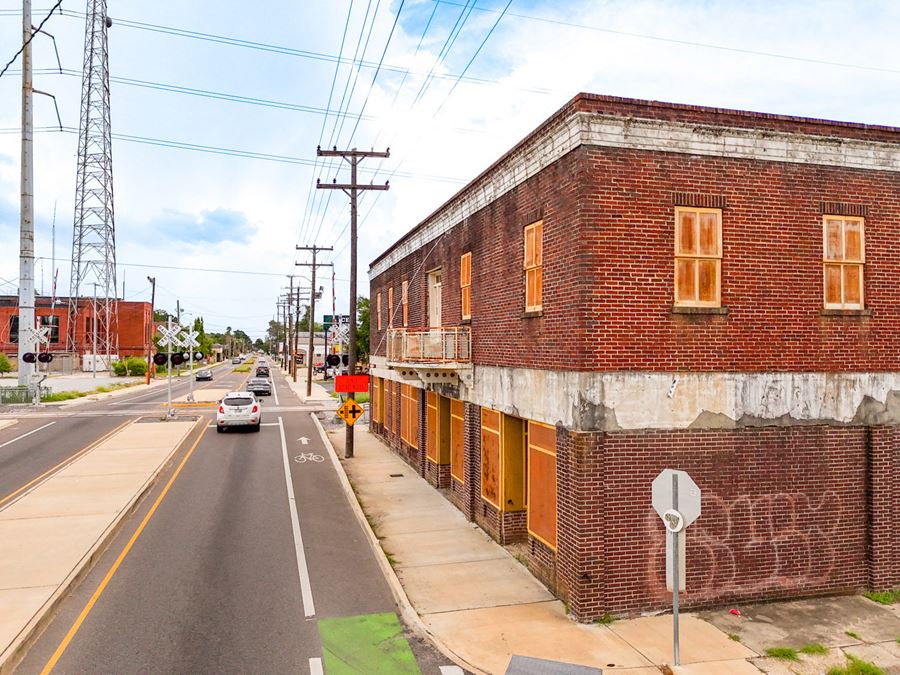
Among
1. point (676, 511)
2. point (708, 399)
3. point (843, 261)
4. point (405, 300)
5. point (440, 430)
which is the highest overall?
point (405, 300)

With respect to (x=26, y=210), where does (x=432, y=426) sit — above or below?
below

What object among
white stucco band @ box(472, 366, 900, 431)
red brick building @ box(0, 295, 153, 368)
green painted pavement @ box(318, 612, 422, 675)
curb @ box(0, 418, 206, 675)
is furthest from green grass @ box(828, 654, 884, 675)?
red brick building @ box(0, 295, 153, 368)

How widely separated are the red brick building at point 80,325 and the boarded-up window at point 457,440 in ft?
285

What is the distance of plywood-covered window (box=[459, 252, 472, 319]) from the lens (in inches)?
656

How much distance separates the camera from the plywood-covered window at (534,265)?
1236 centimetres

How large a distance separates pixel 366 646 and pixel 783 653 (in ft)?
18.9

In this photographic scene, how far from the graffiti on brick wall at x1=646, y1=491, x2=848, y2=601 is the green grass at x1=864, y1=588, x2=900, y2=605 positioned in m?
0.73

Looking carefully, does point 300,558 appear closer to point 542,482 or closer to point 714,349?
point 542,482

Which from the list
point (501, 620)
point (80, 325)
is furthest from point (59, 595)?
point (80, 325)

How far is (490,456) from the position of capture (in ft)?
49.7

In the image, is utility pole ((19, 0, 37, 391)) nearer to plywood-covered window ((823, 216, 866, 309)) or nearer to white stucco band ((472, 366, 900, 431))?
white stucco band ((472, 366, 900, 431))

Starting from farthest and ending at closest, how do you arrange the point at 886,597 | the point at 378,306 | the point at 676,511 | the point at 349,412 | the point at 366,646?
the point at 378,306 → the point at 349,412 → the point at 886,597 → the point at 366,646 → the point at 676,511

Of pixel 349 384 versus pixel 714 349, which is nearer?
pixel 714 349

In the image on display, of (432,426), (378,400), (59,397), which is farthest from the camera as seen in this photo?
(59,397)
